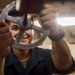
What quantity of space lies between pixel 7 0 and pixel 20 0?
1.07 meters

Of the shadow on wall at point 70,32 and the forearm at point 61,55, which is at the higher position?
the forearm at point 61,55

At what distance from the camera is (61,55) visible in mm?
835

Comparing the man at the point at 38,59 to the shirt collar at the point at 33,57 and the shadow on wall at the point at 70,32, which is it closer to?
the shirt collar at the point at 33,57

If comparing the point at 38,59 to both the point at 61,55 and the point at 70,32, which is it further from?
the point at 70,32

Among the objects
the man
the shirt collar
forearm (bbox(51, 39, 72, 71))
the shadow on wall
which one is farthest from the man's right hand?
the shadow on wall

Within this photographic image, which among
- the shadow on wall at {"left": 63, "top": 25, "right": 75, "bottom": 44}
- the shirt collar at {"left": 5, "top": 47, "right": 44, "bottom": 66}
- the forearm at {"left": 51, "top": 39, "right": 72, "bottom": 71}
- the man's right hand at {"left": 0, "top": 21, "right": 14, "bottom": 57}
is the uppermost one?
the man's right hand at {"left": 0, "top": 21, "right": 14, "bottom": 57}

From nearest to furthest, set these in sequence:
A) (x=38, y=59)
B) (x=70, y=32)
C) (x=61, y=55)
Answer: (x=61, y=55) < (x=38, y=59) < (x=70, y=32)

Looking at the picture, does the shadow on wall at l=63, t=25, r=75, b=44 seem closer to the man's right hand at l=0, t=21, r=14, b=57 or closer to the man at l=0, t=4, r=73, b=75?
the man at l=0, t=4, r=73, b=75

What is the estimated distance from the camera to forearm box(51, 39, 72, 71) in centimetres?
81

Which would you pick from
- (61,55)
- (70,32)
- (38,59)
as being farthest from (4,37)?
(70,32)

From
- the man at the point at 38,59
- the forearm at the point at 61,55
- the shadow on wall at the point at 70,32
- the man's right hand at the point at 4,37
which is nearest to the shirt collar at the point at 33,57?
the man at the point at 38,59

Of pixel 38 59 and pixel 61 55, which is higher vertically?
A: pixel 61 55

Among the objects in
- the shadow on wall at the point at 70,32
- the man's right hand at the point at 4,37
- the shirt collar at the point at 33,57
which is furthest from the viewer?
the shadow on wall at the point at 70,32

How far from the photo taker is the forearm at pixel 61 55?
0.81m
